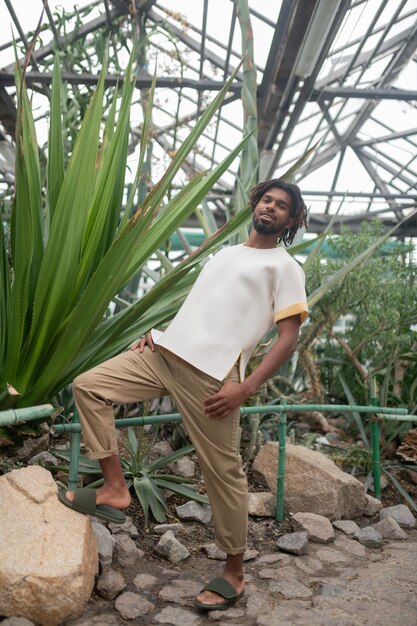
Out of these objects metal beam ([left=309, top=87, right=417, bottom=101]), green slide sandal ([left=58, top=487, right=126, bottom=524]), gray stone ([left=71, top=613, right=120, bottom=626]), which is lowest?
gray stone ([left=71, top=613, right=120, bottom=626])

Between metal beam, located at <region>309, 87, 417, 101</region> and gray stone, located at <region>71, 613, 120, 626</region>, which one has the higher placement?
metal beam, located at <region>309, 87, 417, 101</region>

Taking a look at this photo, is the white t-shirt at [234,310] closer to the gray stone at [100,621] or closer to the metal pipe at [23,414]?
the metal pipe at [23,414]

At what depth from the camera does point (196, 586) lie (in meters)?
1.91

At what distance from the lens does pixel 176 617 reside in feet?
5.60

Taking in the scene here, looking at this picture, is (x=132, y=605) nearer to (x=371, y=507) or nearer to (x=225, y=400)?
(x=225, y=400)

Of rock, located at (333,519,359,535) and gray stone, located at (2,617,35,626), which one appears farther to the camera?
rock, located at (333,519,359,535)

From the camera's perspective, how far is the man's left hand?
164 cm

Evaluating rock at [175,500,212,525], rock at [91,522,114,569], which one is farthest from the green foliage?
rock at [91,522,114,569]

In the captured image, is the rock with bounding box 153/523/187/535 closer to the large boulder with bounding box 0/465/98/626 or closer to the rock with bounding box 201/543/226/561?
the rock with bounding box 201/543/226/561

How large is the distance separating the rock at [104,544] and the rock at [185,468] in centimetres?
85

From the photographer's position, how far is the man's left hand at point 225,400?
1645mm

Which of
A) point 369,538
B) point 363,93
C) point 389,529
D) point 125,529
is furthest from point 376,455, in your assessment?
point 363,93

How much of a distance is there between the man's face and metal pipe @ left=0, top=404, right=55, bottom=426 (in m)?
0.71

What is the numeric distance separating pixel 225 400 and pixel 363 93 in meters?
4.99
